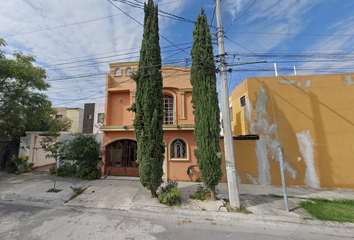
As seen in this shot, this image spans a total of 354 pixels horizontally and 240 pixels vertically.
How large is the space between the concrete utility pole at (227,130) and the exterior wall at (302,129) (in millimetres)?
3679

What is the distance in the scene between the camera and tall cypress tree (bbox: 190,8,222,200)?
5.47 meters

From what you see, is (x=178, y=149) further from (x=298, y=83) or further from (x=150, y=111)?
(x=298, y=83)

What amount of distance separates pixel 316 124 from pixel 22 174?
18483mm

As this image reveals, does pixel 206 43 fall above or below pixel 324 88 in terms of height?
above

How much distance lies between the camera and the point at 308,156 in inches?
329

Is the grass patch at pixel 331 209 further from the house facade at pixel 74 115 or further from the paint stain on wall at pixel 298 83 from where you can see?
the house facade at pixel 74 115

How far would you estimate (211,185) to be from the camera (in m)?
5.49

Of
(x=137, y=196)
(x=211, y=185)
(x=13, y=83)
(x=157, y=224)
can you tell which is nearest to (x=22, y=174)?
(x=13, y=83)

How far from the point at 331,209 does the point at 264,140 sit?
3982 millimetres

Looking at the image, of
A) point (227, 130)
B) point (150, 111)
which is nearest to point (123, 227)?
point (150, 111)

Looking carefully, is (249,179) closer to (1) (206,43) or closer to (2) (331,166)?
(2) (331,166)

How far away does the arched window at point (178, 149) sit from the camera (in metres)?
8.94

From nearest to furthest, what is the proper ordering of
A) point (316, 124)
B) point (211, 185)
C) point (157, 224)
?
point (157, 224)
point (211, 185)
point (316, 124)

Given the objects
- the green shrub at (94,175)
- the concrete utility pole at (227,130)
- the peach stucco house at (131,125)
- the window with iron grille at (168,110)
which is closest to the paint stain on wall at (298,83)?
the concrete utility pole at (227,130)
